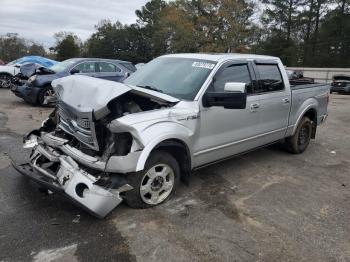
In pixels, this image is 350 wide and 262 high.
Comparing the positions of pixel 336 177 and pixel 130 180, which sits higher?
pixel 130 180

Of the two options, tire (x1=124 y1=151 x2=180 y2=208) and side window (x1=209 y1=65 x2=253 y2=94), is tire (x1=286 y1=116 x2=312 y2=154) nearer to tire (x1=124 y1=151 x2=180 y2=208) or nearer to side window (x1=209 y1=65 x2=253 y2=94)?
side window (x1=209 y1=65 x2=253 y2=94)

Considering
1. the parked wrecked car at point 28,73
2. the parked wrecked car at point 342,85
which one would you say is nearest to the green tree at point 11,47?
the parked wrecked car at point 342,85

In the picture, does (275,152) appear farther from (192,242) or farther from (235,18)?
(235,18)

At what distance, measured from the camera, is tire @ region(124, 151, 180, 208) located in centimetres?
415

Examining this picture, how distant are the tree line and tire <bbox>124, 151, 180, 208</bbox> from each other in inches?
1696

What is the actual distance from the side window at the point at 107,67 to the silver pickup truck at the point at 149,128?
7393mm

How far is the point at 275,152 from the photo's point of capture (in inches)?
290

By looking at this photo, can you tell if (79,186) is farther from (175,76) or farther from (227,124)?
(227,124)

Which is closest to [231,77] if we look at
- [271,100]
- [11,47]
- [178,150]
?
[271,100]

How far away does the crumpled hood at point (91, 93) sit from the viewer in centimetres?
400

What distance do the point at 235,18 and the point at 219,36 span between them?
2967mm

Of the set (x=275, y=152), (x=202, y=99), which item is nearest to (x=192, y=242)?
(x=202, y=99)

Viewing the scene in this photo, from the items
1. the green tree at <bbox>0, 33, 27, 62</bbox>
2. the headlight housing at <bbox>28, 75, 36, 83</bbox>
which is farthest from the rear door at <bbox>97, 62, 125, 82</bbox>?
the green tree at <bbox>0, 33, 27, 62</bbox>

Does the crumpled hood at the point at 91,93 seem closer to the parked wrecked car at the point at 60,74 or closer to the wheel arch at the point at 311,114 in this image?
the wheel arch at the point at 311,114
